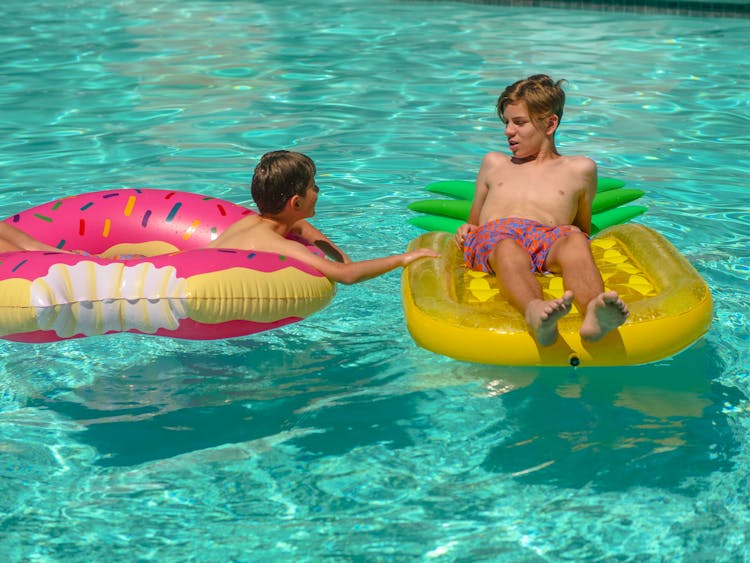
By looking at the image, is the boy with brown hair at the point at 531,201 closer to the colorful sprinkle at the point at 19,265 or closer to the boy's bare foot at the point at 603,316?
the boy's bare foot at the point at 603,316

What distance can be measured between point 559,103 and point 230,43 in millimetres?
6442

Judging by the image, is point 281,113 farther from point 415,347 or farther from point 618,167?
point 415,347

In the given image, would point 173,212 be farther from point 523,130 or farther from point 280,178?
point 523,130

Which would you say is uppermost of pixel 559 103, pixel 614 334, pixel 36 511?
pixel 559 103

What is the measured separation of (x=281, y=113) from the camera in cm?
776

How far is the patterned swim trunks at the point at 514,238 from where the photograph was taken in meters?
3.98

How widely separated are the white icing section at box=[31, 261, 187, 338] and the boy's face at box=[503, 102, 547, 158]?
156 cm

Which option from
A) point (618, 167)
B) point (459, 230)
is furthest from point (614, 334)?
point (618, 167)

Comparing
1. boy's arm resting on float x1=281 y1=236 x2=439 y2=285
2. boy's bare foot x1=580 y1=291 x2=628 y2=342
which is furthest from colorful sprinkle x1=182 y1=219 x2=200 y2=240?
boy's bare foot x1=580 y1=291 x2=628 y2=342

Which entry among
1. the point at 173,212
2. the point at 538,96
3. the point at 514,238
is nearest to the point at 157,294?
the point at 173,212

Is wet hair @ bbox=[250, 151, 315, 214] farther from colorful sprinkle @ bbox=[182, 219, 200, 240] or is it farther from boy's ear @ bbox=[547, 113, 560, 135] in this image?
boy's ear @ bbox=[547, 113, 560, 135]

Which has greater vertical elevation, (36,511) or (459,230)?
(459,230)

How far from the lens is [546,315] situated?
3.23m

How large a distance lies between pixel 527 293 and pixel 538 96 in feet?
3.42
